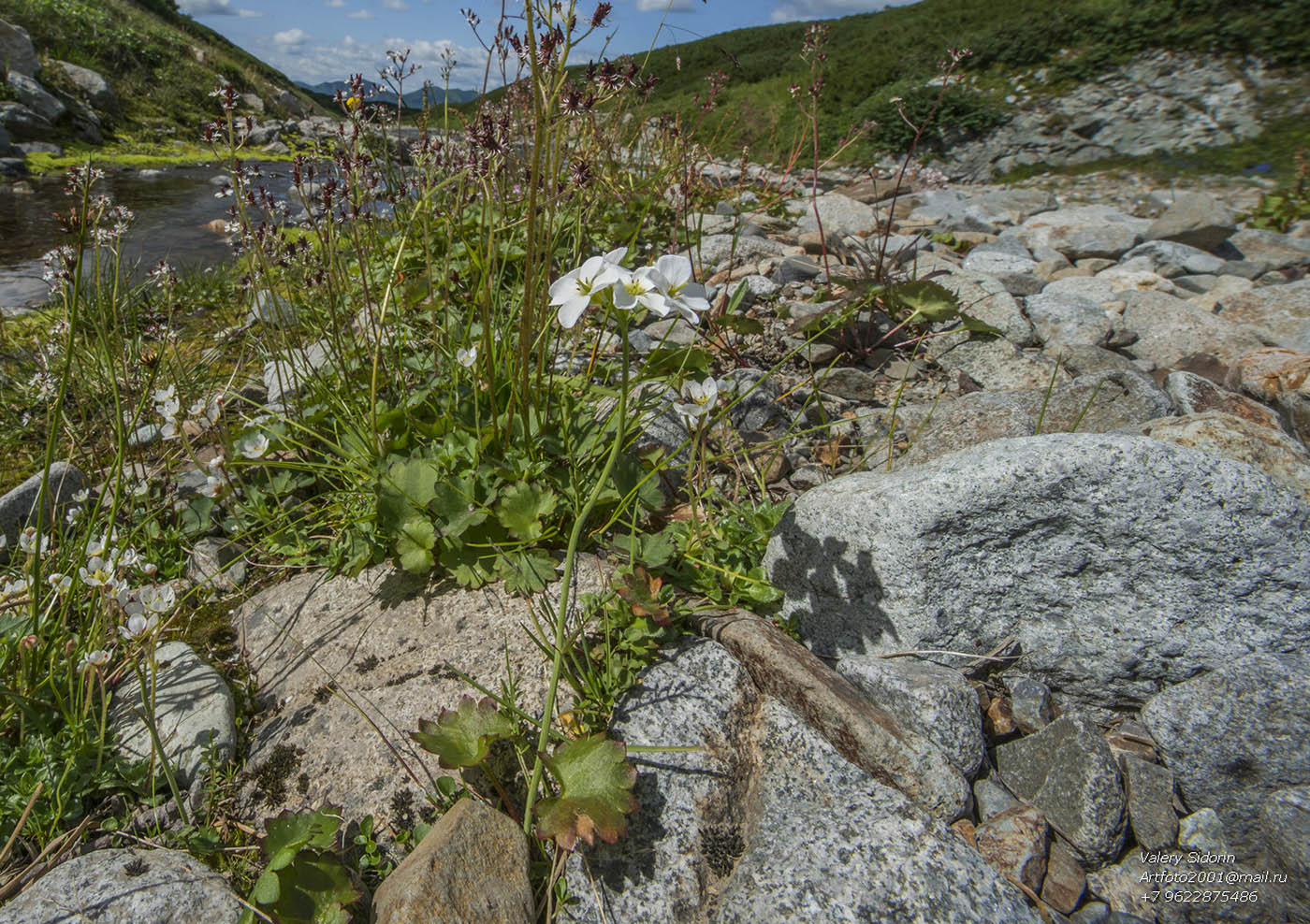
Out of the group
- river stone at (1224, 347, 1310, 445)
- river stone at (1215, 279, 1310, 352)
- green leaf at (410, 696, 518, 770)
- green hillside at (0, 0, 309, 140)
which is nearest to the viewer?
green leaf at (410, 696, 518, 770)

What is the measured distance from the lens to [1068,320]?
11.4 ft

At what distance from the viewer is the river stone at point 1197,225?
523 centimetres

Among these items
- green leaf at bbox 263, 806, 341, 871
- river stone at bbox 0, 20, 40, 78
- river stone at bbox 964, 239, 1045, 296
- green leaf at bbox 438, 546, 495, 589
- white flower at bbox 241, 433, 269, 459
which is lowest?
green leaf at bbox 263, 806, 341, 871

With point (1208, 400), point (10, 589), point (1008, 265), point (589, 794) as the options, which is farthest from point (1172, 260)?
point (10, 589)

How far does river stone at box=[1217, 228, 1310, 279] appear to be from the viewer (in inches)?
203

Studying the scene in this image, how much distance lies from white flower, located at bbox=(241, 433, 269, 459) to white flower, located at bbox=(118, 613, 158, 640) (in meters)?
0.63

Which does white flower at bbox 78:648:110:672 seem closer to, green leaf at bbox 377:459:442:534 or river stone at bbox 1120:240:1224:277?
green leaf at bbox 377:459:442:534

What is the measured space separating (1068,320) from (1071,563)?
87.5 inches

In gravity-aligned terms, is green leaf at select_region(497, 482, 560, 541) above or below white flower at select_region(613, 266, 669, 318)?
below

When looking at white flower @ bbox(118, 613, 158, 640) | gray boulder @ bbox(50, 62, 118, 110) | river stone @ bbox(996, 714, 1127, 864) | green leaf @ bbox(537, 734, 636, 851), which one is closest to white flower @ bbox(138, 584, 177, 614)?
white flower @ bbox(118, 613, 158, 640)

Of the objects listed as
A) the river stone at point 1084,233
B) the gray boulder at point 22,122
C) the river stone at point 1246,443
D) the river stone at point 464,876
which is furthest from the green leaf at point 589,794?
the gray boulder at point 22,122

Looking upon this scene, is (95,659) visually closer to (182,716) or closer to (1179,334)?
(182,716)

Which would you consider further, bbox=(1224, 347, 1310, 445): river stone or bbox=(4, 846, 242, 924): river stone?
bbox=(1224, 347, 1310, 445): river stone

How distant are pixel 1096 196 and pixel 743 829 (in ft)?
30.9
